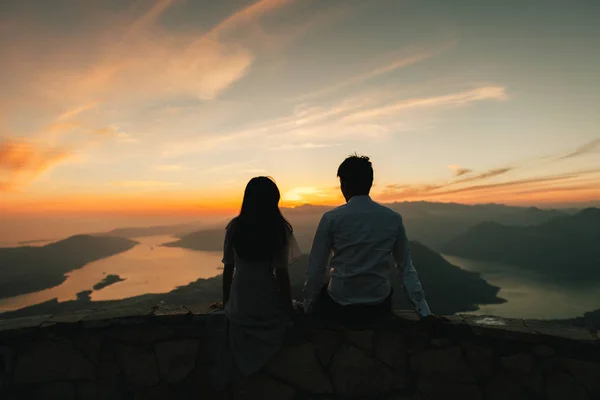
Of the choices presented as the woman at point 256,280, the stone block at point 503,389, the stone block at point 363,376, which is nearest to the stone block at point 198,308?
the woman at point 256,280

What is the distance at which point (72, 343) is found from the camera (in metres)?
3.08

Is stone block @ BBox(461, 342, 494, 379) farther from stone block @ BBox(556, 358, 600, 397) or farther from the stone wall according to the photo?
stone block @ BBox(556, 358, 600, 397)

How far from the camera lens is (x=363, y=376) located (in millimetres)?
3016

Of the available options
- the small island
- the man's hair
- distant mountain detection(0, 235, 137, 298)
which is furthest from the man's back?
distant mountain detection(0, 235, 137, 298)

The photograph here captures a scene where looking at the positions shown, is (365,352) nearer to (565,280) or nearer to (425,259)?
(425,259)

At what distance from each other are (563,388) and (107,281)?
14907cm

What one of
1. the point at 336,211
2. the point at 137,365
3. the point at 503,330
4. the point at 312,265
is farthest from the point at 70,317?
the point at 503,330

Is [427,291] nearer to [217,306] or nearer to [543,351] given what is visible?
[543,351]

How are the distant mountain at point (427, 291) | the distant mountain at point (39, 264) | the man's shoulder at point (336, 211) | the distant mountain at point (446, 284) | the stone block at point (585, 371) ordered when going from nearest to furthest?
the stone block at point (585, 371) → the man's shoulder at point (336, 211) → the distant mountain at point (427, 291) → the distant mountain at point (446, 284) → the distant mountain at point (39, 264)

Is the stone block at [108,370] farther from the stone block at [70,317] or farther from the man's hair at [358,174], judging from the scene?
the man's hair at [358,174]

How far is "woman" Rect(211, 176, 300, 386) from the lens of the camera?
283 centimetres

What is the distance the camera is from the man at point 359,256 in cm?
294

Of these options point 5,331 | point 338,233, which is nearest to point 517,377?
point 338,233

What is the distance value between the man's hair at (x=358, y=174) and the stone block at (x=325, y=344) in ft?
4.16
